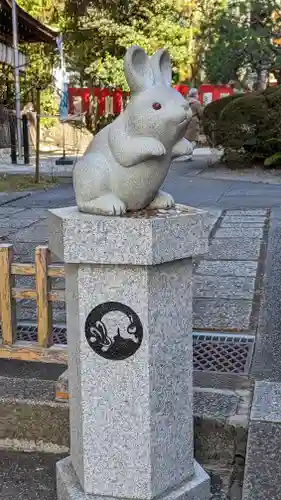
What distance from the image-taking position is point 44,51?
23.2m

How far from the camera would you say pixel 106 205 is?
2.27 meters

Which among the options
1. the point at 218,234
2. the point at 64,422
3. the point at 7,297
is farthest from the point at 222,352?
the point at 218,234

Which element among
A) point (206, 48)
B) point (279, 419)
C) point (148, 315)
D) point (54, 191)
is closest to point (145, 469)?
point (148, 315)

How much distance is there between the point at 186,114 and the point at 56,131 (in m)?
21.4

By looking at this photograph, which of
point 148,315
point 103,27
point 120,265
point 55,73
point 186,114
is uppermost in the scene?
point 103,27

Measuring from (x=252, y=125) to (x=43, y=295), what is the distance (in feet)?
35.5

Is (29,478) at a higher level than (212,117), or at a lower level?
lower

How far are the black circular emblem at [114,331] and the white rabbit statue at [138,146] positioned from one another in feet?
1.22

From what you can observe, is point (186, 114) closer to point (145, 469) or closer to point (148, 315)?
point (148, 315)

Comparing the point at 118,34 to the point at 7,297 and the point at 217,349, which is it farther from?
the point at 7,297

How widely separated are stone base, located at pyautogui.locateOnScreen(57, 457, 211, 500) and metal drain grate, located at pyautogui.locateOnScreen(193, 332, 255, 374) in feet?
3.22

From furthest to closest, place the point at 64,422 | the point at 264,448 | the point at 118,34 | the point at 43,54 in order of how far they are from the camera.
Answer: the point at 43,54, the point at 118,34, the point at 64,422, the point at 264,448

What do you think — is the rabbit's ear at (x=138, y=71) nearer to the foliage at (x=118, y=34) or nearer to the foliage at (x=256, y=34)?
the foliage at (x=256, y=34)

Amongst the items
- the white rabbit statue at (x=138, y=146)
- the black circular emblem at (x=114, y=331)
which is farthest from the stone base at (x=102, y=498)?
the white rabbit statue at (x=138, y=146)
